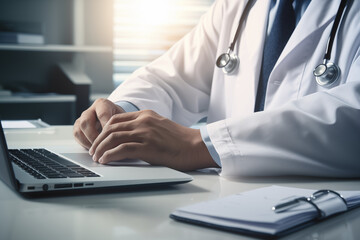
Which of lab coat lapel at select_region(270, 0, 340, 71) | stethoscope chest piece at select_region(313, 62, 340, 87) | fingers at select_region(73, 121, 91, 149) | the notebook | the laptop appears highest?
lab coat lapel at select_region(270, 0, 340, 71)

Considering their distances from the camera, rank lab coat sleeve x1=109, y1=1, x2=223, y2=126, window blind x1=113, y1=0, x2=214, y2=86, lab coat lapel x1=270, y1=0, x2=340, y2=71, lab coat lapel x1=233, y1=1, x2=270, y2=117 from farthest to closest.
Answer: window blind x1=113, y1=0, x2=214, y2=86 < lab coat sleeve x1=109, y1=1, x2=223, y2=126 < lab coat lapel x1=233, y1=1, x2=270, y2=117 < lab coat lapel x1=270, y1=0, x2=340, y2=71

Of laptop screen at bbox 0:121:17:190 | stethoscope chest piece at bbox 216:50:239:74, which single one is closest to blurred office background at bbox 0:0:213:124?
stethoscope chest piece at bbox 216:50:239:74

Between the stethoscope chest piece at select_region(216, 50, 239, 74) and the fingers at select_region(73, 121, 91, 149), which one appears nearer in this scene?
the fingers at select_region(73, 121, 91, 149)

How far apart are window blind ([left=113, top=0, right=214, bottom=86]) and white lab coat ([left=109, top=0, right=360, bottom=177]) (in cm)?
176

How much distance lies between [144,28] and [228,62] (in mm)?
2059

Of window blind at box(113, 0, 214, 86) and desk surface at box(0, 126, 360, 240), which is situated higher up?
window blind at box(113, 0, 214, 86)

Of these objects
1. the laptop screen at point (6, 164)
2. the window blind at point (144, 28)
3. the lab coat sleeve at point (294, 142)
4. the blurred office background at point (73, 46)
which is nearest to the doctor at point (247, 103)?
the lab coat sleeve at point (294, 142)

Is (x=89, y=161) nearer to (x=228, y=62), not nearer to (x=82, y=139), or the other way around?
(x=82, y=139)

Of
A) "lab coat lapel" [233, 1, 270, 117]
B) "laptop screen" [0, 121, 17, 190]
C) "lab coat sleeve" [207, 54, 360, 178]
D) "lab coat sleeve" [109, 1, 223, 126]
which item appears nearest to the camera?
"laptop screen" [0, 121, 17, 190]

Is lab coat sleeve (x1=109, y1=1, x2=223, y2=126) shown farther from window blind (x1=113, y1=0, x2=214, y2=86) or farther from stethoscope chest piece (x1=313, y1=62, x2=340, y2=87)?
window blind (x1=113, y1=0, x2=214, y2=86)

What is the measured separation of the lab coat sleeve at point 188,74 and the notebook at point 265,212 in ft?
2.58

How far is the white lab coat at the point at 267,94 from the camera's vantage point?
79cm

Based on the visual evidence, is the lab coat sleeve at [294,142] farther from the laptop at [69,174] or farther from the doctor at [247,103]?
the laptop at [69,174]

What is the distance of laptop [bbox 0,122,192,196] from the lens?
61cm
